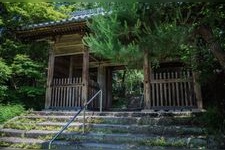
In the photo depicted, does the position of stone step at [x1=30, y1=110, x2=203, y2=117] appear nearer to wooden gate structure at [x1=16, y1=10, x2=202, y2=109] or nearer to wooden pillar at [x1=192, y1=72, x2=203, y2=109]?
wooden pillar at [x1=192, y1=72, x2=203, y2=109]

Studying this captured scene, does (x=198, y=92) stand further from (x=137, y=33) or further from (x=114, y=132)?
(x=137, y=33)

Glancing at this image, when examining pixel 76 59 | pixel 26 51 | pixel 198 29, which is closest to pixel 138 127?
pixel 198 29

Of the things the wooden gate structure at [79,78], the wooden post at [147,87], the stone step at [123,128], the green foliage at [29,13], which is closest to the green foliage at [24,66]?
the wooden gate structure at [79,78]

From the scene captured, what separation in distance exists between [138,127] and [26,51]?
26.2 ft

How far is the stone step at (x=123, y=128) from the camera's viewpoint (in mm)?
6944

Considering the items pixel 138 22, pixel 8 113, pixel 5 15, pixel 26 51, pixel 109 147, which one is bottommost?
pixel 109 147

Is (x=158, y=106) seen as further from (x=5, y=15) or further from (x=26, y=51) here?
(x=5, y=15)

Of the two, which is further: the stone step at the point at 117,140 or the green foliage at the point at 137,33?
the stone step at the point at 117,140

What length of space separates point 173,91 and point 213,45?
3.79 m

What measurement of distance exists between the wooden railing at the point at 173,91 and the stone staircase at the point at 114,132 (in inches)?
49.6

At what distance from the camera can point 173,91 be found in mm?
9500

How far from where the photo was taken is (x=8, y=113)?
9.77 metres

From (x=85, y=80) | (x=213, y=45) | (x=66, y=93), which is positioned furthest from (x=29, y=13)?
(x=213, y=45)

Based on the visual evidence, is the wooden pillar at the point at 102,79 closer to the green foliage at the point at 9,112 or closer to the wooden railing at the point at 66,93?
the wooden railing at the point at 66,93
